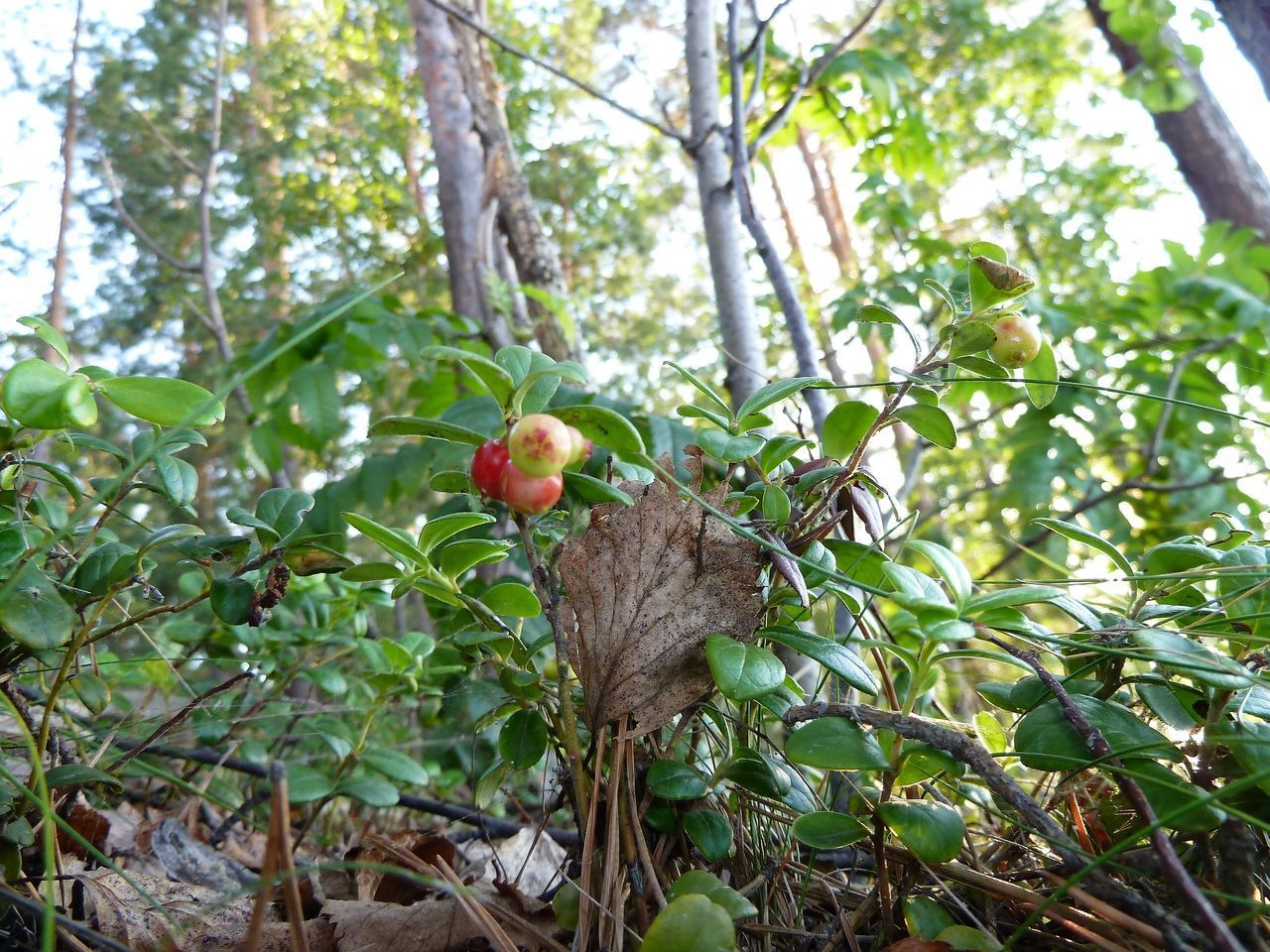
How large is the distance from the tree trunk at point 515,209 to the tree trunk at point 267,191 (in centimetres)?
373

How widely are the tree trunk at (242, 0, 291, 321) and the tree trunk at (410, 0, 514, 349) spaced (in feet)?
12.2

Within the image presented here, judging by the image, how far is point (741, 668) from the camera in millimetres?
585

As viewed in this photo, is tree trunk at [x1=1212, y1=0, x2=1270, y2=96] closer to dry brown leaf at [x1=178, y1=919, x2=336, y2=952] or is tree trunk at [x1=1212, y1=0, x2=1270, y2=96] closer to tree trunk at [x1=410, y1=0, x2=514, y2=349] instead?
tree trunk at [x1=410, y1=0, x2=514, y2=349]

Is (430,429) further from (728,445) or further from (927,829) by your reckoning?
(927,829)

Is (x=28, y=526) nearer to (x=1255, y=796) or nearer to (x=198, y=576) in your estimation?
(x=198, y=576)

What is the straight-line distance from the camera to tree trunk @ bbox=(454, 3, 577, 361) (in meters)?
2.49

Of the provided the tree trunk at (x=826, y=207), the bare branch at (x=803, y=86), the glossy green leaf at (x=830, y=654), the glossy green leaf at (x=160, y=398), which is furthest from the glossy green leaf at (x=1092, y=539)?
the tree trunk at (x=826, y=207)

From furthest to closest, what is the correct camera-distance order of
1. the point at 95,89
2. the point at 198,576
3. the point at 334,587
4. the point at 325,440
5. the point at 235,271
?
1. the point at 95,89
2. the point at 235,271
3. the point at 325,440
4. the point at 334,587
5. the point at 198,576

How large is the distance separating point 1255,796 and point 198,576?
4.12 ft

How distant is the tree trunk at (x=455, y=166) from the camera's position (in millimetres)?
2688

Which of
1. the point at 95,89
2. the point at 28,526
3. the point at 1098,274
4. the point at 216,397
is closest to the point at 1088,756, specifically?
the point at 216,397

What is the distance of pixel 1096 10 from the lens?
3262 mm

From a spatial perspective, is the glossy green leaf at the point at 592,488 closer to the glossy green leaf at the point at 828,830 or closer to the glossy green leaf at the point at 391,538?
the glossy green leaf at the point at 391,538

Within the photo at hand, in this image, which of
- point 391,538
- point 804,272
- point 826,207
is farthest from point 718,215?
point 826,207
